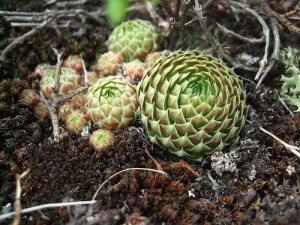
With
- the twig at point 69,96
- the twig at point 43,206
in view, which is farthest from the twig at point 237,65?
the twig at point 43,206

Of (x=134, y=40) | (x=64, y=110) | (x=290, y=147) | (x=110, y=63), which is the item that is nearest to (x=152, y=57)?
(x=134, y=40)

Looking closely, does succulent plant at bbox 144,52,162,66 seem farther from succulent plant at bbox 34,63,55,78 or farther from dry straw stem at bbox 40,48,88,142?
succulent plant at bbox 34,63,55,78

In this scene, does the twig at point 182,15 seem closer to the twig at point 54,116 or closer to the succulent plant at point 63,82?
the succulent plant at point 63,82

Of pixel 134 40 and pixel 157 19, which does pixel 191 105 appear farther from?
pixel 157 19

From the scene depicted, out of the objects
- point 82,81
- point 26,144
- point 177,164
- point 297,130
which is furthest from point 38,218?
point 297,130

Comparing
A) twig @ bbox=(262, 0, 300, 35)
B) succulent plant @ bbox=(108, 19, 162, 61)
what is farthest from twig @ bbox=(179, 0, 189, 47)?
twig @ bbox=(262, 0, 300, 35)

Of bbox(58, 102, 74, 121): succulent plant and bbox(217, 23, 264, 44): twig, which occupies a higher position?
bbox(217, 23, 264, 44): twig

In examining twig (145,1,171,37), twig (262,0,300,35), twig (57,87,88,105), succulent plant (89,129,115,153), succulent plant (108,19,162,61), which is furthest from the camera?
twig (145,1,171,37)
